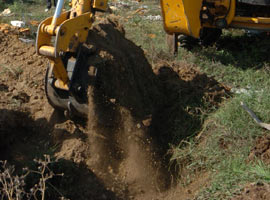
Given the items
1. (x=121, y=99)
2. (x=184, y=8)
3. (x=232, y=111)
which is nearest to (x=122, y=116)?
(x=121, y=99)

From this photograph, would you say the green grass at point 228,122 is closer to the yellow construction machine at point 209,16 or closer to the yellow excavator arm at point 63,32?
the yellow construction machine at point 209,16

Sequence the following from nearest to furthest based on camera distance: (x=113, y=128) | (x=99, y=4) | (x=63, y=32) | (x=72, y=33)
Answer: (x=63, y=32) → (x=72, y=33) → (x=99, y=4) → (x=113, y=128)

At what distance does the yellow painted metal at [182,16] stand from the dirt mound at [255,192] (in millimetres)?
3047

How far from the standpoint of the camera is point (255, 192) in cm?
346

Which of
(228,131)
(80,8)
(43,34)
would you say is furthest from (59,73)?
(228,131)

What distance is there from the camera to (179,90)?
5348 millimetres

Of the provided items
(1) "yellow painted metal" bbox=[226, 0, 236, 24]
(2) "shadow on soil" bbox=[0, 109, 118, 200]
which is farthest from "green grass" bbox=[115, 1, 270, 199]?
(2) "shadow on soil" bbox=[0, 109, 118, 200]

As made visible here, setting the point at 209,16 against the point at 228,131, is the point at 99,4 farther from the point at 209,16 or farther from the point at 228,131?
the point at 209,16

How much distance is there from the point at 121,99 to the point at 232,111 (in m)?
1.27

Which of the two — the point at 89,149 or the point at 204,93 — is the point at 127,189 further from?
the point at 204,93

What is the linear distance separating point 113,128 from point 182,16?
7.50 feet

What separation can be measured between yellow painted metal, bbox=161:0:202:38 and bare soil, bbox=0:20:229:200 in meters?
0.99

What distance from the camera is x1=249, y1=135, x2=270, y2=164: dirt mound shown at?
4.03 m

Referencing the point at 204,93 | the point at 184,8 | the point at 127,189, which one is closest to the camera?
the point at 127,189
